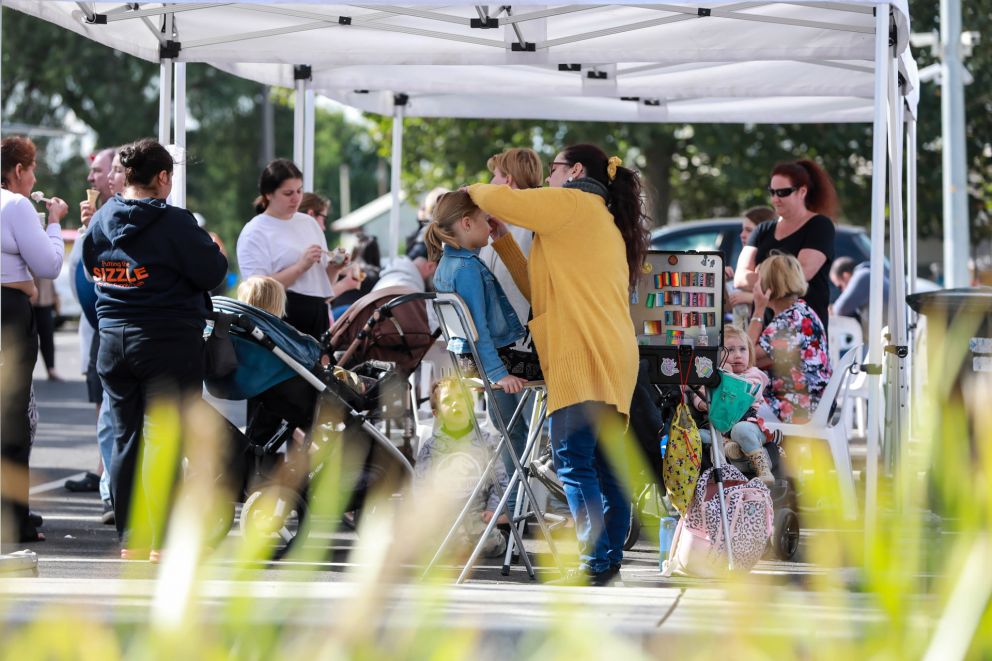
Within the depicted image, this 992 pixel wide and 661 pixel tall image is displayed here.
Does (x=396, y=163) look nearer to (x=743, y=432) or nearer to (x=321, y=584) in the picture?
(x=743, y=432)

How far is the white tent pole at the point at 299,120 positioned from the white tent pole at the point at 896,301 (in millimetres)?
3915

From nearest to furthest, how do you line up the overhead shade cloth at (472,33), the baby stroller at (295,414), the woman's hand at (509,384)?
the woman's hand at (509,384), the baby stroller at (295,414), the overhead shade cloth at (472,33)

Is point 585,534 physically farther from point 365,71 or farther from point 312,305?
point 365,71

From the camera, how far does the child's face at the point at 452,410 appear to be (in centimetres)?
647

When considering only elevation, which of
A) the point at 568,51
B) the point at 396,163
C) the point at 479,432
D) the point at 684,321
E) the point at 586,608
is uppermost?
the point at 568,51

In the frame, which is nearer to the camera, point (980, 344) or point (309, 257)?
point (309, 257)

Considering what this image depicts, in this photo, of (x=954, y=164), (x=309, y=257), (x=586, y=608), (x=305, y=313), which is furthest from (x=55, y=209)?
(x=954, y=164)

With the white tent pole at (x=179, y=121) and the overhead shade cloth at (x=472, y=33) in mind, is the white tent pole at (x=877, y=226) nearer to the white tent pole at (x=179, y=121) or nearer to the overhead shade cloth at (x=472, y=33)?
the overhead shade cloth at (x=472, y=33)

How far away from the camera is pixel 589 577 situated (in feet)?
17.9

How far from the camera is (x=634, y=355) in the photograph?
5457 mm

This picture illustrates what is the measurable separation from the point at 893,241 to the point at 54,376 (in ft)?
44.9

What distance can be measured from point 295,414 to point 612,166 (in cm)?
196

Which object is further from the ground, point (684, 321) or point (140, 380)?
point (684, 321)

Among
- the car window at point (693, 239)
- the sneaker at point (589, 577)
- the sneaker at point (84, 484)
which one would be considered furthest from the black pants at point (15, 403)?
the car window at point (693, 239)
